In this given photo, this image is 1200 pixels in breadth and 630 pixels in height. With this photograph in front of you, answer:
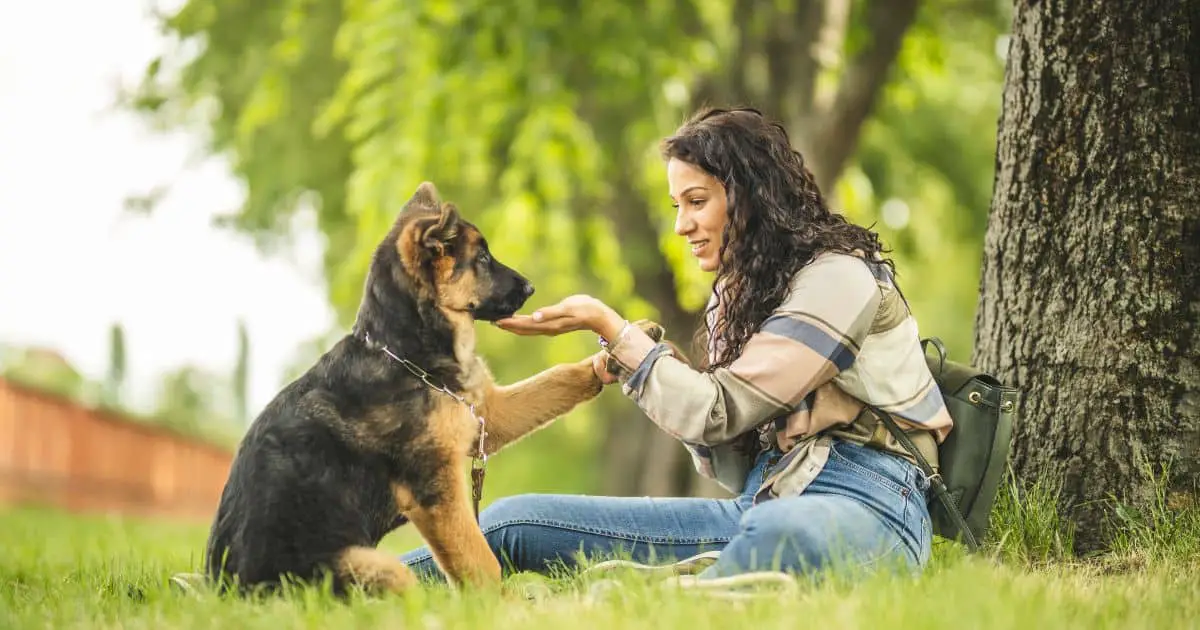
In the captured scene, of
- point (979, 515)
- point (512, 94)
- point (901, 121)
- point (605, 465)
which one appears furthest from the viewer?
point (605, 465)

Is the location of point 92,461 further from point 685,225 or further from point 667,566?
point 667,566

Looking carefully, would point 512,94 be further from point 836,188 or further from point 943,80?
point 943,80

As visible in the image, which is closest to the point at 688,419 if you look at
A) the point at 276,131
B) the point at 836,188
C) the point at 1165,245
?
the point at 1165,245

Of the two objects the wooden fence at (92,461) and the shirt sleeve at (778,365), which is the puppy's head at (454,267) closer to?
the shirt sleeve at (778,365)

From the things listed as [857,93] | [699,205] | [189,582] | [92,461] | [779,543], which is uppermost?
[857,93]

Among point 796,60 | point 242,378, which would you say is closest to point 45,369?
point 796,60

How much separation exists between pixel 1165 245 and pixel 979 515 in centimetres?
146

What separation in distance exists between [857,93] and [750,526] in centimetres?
778

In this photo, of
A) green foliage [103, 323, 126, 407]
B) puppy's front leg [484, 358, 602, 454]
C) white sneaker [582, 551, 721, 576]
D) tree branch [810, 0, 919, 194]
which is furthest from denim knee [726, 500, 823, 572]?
green foliage [103, 323, 126, 407]

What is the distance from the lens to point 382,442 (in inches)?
165

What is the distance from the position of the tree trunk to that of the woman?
0.94 m

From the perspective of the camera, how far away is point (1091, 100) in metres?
4.86

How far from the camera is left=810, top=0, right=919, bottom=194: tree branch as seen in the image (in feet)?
35.7

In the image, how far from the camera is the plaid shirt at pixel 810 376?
4059 millimetres
